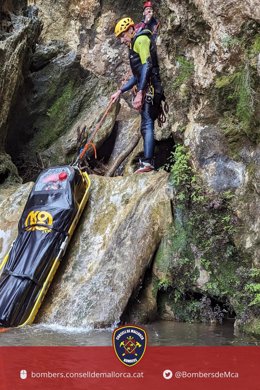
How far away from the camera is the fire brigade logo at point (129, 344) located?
10.2ft

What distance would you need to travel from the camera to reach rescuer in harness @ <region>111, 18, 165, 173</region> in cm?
694

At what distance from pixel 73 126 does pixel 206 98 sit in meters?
4.62

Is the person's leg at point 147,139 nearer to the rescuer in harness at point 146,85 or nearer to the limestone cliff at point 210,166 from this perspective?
the rescuer in harness at point 146,85

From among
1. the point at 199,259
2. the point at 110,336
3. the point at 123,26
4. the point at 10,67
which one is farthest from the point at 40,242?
the point at 10,67

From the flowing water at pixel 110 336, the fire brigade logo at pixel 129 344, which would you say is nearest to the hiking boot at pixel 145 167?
the flowing water at pixel 110 336

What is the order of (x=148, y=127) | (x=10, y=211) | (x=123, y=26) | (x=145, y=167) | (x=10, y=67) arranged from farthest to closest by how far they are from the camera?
1. (x=10, y=67)
2. (x=123, y=26)
3. (x=148, y=127)
4. (x=145, y=167)
5. (x=10, y=211)

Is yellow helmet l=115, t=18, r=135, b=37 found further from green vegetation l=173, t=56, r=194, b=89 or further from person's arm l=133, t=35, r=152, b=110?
green vegetation l=173, t=56, r=194, b=89

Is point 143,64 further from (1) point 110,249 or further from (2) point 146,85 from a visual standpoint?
(1) point 110,249

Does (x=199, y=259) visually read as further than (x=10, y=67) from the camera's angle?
No

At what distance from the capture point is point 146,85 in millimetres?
7008

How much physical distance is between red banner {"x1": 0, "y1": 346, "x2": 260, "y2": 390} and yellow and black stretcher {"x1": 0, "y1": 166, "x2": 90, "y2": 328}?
174cm

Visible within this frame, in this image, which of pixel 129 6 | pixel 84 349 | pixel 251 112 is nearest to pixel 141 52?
pixel 251 112

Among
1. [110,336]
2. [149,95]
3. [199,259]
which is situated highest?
[149,95]

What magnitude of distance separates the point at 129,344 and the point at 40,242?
8.20 ft
